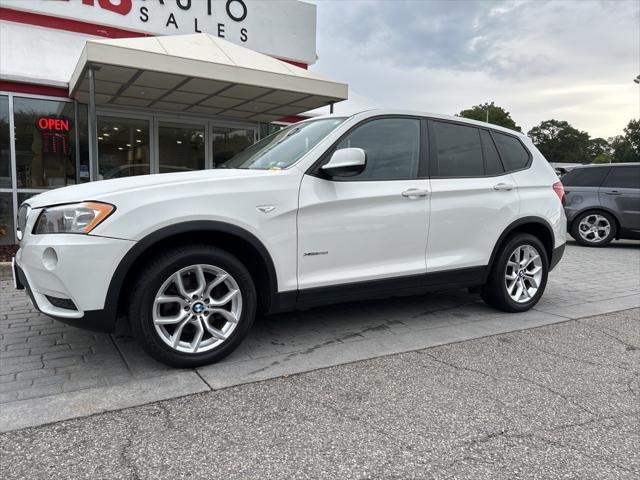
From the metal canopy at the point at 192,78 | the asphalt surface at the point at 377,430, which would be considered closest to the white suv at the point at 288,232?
the asphalt surface at the point at 377,430

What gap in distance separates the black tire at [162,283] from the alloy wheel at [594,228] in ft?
31.5

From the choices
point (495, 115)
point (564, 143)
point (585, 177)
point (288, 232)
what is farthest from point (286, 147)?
point (564, 143)

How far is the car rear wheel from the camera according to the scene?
34.6 feet

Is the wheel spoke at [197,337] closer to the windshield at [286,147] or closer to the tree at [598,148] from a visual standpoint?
the windshield at [286,147]

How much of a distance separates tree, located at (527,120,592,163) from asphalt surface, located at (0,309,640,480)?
310 ft

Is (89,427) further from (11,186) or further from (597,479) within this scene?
(11,186)

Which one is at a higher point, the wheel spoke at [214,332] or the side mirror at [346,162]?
the side mirror at [346,162]

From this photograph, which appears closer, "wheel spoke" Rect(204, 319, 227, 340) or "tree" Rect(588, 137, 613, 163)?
"wheel spoke" Rect(204, 319, 227, 340)

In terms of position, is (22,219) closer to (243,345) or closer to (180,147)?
(243,345)

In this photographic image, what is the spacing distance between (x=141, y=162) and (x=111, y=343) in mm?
7758

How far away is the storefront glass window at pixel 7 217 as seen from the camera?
887 cm

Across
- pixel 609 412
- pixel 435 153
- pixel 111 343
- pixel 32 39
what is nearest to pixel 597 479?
pixel 609 412

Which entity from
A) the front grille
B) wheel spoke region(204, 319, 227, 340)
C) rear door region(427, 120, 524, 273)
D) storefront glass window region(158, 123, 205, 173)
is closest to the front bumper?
the front grille

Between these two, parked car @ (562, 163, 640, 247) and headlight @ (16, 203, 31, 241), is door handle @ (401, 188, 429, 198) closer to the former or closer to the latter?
headlight @ (16, 203, 31, 241)
